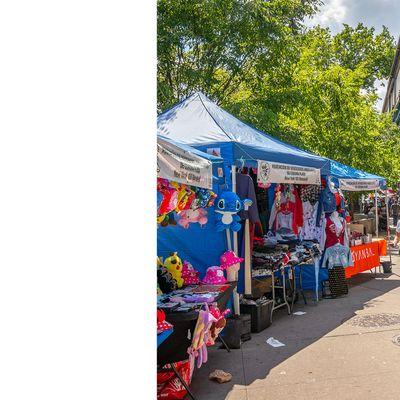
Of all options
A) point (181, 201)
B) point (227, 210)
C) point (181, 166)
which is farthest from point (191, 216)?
point (181, 166)

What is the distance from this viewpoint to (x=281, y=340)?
6.37 meters

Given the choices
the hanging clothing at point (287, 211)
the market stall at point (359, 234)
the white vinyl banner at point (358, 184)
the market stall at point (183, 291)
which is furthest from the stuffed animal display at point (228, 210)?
the white vinyl banner at point (358, 184)

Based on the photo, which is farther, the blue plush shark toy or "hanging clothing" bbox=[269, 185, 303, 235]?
"hanging clothing" bbox=[269, 185, 303, 235]

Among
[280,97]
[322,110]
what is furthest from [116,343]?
[322,110]

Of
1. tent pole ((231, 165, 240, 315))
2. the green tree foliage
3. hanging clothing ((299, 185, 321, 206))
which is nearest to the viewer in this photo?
tent pole ((231, 165, 240, 315))

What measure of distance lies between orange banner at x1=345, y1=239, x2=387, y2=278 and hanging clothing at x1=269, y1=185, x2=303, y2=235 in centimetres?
176

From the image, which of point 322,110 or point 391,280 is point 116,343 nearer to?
point 391,280

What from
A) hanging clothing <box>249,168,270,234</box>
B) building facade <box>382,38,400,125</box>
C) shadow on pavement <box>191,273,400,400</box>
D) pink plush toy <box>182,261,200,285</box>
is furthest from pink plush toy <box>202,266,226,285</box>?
building facade <box>382,38,400,125</box>

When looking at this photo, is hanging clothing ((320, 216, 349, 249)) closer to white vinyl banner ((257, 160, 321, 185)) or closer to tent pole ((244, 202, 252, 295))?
white vinyl banner ((257, 160, 321, 185))

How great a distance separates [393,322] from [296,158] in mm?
3044

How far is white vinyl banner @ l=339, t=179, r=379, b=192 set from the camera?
999cm

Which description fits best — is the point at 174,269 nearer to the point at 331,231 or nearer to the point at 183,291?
the point at 183,291

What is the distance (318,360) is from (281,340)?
0.94 meters

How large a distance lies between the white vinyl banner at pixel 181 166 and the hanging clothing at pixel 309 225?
193 inches
